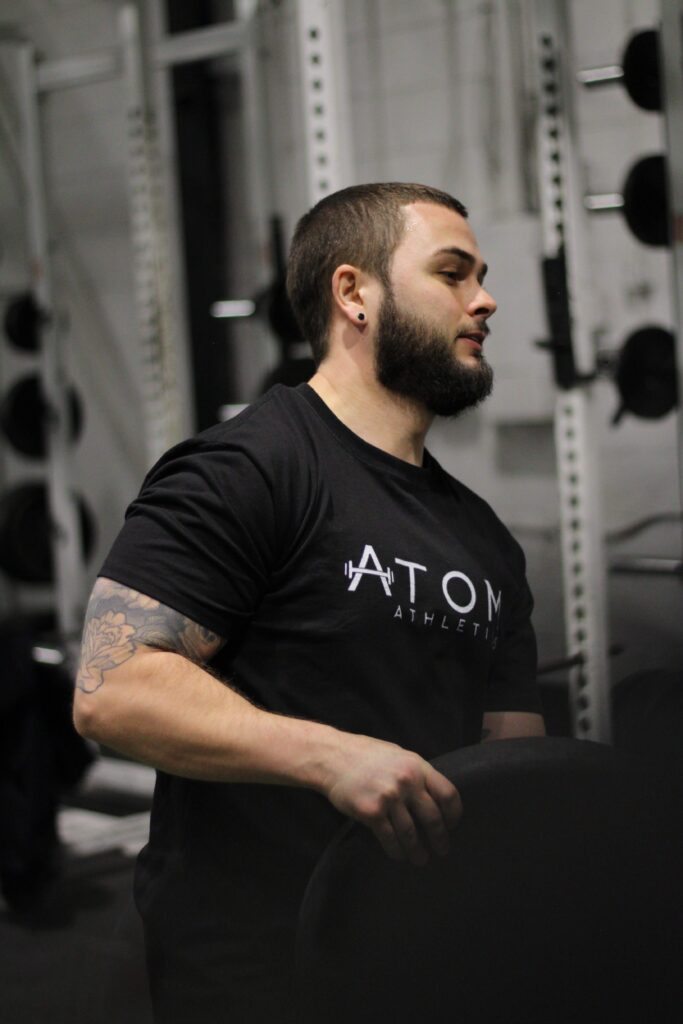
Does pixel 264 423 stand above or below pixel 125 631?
above

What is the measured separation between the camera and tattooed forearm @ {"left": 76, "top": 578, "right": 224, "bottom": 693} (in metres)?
0.82

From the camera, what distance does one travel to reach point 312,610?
857mm

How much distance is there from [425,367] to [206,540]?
0.22 meters

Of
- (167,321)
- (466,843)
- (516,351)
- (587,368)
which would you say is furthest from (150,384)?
(466,843)

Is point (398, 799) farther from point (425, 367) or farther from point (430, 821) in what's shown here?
point (425, 367)

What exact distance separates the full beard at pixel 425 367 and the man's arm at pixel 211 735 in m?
0.25

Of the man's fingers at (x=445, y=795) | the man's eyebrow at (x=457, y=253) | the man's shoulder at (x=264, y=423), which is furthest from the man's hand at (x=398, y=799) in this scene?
the man's eyebrow at (x=457, y=253)

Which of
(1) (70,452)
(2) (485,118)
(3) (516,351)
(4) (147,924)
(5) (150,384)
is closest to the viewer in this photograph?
(4) (147,924)

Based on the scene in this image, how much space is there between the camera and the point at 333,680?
2.81 feet

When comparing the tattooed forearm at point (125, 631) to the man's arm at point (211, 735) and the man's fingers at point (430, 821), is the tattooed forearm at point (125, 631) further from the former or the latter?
the man's fingers at point (430, 821)

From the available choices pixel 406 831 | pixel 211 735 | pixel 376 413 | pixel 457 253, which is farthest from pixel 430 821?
pixel 457 253

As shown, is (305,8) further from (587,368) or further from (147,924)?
(147,924)

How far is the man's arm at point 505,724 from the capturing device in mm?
943

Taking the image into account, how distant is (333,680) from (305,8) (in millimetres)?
785
